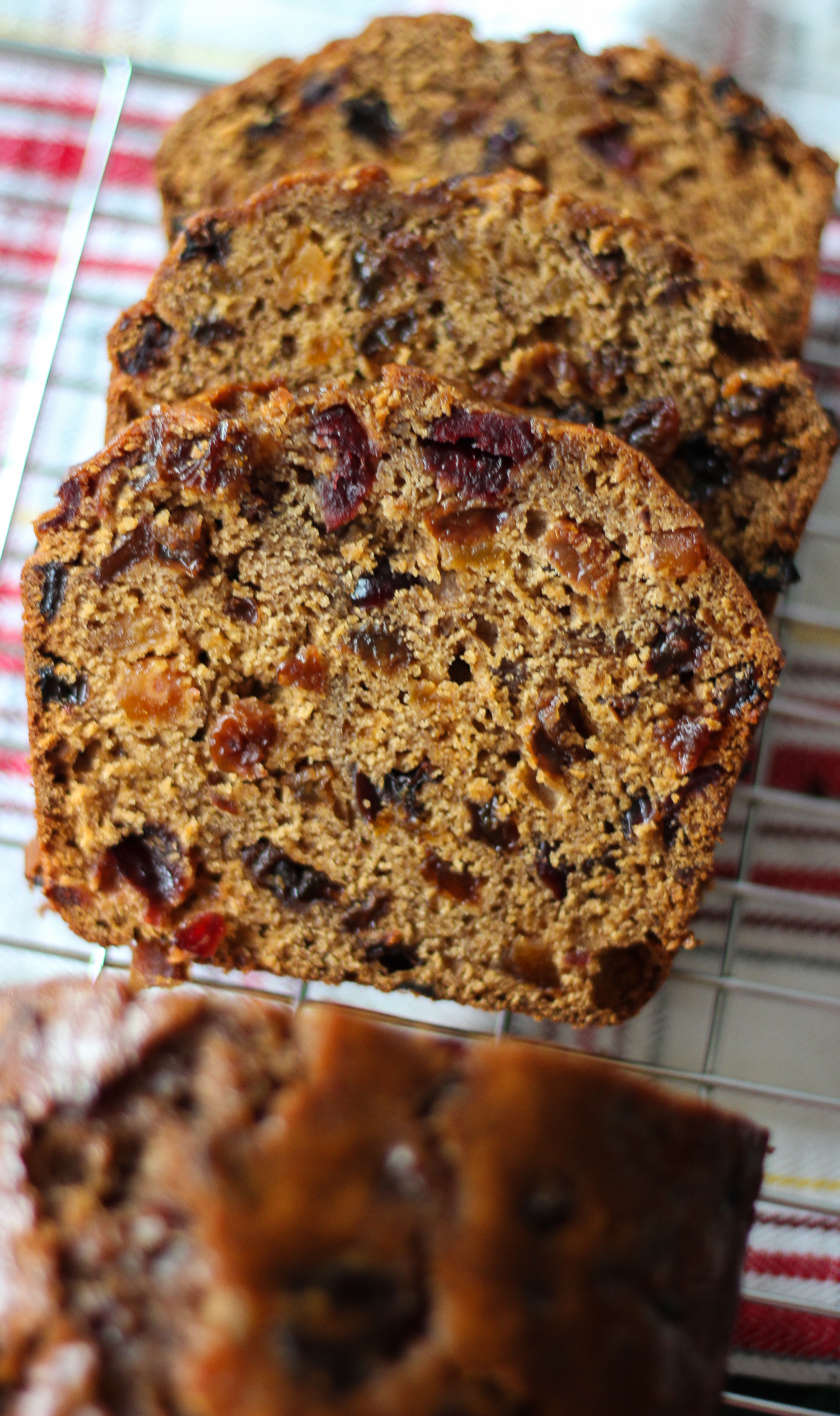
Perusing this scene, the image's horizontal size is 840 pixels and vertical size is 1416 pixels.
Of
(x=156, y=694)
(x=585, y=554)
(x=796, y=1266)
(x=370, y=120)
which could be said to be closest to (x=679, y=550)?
(x=585, y=554)

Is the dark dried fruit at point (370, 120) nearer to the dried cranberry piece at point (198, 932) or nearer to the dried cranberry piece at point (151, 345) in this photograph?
the dried cranberry piece at point (151, 345)

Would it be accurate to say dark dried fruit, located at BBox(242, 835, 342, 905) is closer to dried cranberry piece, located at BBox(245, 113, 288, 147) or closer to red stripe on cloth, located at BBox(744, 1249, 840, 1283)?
red stripe on cloth, located at BBox(744, 1249, 840, 1283)

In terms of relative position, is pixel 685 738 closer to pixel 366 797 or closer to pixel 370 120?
pixel 366 797

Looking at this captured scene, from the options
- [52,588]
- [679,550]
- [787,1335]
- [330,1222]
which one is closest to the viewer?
[330,1222]

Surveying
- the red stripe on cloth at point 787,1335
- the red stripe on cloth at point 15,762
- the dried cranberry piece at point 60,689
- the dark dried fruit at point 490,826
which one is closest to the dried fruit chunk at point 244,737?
the dried cranberry piece at point 60,689

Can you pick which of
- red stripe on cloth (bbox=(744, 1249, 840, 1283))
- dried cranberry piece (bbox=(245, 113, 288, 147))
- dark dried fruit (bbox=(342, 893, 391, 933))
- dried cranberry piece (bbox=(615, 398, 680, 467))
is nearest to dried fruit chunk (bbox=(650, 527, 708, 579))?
dried cranberry piece (bbox=(615, 398, 680, 467))
